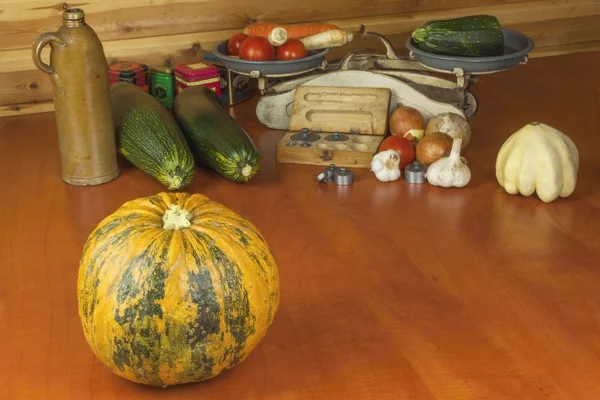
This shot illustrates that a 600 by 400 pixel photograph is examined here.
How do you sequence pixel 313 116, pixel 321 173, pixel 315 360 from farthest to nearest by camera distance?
pixel 313 116 < pixel 321 173 < pixel 315 360

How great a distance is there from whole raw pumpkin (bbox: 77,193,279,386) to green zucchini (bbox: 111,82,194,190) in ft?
2.11

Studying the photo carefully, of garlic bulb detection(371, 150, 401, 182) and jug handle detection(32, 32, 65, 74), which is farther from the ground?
jug handle detection(32, 32, 65, 74)

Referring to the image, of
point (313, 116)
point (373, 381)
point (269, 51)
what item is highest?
point (269, 51)

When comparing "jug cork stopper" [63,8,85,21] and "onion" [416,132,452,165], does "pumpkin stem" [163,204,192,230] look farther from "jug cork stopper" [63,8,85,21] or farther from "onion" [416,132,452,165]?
"onion" [416,132,452,165]

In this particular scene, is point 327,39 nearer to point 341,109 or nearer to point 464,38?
point 341,109

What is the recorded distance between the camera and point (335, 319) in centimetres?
129

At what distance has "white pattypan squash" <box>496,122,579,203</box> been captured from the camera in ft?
5.45

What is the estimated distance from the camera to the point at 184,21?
232cm

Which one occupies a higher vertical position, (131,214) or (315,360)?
(131,214)

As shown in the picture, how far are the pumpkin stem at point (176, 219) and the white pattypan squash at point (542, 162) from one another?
82 cm

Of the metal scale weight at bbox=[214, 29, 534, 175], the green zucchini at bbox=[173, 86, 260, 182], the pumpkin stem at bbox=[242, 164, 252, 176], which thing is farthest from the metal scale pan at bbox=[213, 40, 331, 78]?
the pumpkin stem at bbox=[242, 164, 252, 176]

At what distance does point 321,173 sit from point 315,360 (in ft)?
2.26

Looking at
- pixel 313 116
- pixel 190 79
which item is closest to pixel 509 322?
pixel 313 116

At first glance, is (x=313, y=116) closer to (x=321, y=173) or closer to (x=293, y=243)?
(x=321, y=173)
